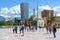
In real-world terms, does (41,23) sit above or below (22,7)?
below

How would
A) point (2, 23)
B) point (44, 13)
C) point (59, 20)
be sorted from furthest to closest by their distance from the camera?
1. point (44, 13)
2. point (2, 23)
3. point (59, 20)

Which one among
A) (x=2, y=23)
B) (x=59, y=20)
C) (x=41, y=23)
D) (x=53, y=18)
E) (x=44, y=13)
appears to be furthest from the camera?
(x=44, y=13)

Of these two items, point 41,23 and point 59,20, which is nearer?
point 41,23

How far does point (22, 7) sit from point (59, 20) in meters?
24.1

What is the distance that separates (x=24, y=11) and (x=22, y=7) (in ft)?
12.7

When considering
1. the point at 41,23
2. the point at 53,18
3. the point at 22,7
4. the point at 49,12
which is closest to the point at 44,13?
the point at 49,12

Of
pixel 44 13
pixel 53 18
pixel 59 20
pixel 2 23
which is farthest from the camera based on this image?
pixel 44 13

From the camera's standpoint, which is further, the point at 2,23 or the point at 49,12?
the point at 49,12

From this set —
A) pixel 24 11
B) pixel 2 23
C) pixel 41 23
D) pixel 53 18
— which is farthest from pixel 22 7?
pixel 41 23

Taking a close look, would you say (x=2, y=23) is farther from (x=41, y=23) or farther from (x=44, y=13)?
(x=41, y=23)

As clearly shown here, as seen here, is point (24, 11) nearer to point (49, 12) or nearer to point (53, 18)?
point (53, 18)

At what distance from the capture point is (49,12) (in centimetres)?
15438

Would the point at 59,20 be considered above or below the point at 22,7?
below

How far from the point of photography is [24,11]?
122312mm
